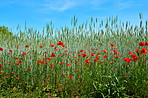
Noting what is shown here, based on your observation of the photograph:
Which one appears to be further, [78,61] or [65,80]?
[78,61]

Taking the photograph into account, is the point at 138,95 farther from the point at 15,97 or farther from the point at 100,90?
the point at 15,97

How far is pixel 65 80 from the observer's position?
9.88 ft

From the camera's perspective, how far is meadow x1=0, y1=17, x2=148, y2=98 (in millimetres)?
2789

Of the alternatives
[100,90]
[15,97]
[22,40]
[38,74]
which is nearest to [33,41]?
[22,40]

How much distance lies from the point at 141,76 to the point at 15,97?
2.74 metres

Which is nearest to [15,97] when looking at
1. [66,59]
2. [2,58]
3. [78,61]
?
[66,59]

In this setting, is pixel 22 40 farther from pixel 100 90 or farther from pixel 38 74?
pixel 100 90

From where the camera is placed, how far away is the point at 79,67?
10.8ft

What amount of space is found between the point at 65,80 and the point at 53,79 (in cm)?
36

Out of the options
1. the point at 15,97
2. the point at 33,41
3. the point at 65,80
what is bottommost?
the point at 15,97

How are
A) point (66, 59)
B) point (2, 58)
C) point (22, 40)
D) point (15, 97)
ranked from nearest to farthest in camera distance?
point (15, 97) → point (66, 59) → point (22, 40) → point (2, 58)

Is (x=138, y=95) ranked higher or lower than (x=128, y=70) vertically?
lower

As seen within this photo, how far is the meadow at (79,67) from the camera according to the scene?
2.79 m

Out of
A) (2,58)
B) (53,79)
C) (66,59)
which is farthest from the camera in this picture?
(2,58)
